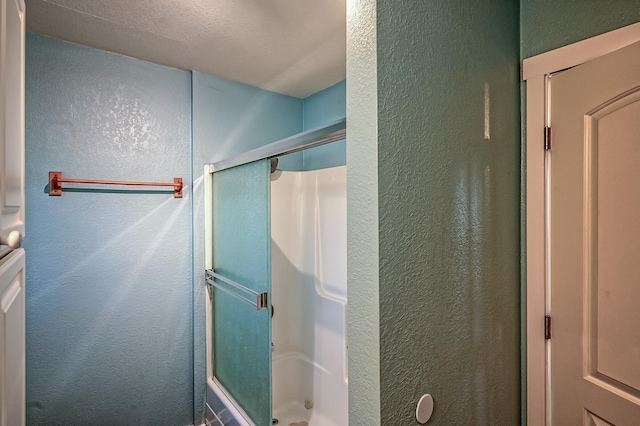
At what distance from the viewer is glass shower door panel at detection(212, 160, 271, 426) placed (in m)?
1.61

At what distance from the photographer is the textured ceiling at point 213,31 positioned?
1527 millimetres

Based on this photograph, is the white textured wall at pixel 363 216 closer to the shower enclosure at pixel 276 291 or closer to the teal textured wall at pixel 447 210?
the teal textured wall at pixel 447 210

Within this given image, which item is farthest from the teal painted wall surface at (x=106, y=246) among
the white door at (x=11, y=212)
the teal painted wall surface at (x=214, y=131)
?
the white door at (x=11, y=212)

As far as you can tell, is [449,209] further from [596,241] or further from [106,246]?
[106,246]

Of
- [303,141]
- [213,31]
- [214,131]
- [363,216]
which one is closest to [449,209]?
[363,216]

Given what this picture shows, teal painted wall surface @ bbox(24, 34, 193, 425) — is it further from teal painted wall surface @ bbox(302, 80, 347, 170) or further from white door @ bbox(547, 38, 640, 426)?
white door @ bbox(547, 38, 640, 426)

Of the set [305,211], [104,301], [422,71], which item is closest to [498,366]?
[422,71]

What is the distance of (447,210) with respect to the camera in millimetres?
1035

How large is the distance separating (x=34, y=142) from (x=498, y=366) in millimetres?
2390

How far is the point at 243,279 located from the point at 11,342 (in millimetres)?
1154

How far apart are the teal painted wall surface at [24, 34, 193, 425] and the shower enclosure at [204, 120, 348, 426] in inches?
8.9

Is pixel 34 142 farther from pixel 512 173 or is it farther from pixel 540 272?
pixel 540 272

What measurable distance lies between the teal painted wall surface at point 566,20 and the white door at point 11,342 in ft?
5.46

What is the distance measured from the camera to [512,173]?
127cm
